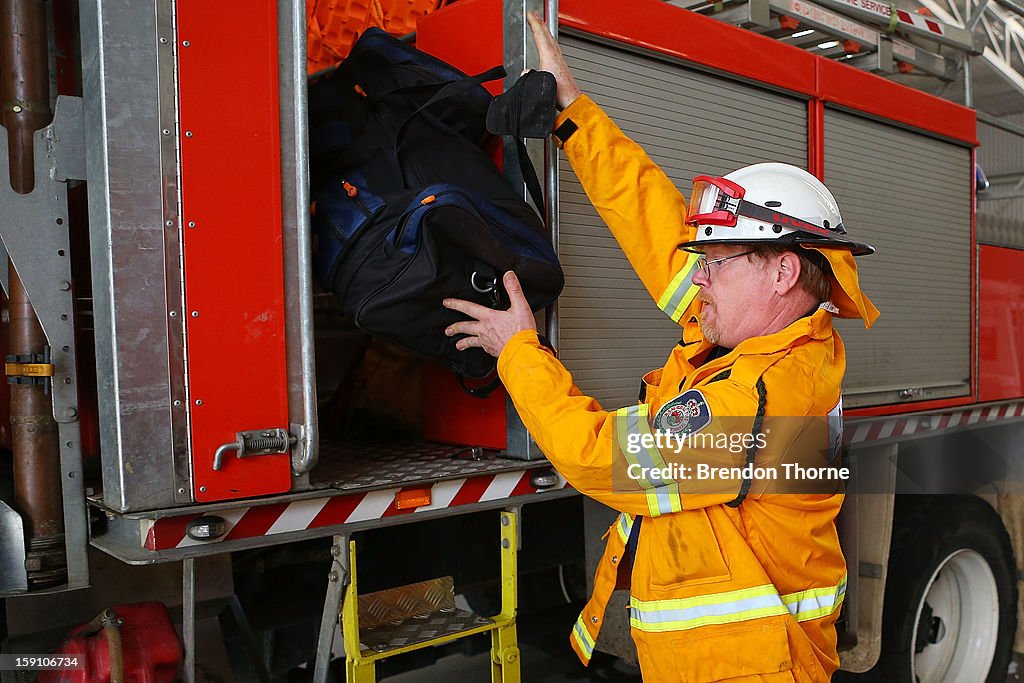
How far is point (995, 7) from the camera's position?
598 centimetres

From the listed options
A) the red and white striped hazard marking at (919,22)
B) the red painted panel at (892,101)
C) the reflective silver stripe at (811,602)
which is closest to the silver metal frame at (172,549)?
Result: the reflective silver stripe at (811,602)

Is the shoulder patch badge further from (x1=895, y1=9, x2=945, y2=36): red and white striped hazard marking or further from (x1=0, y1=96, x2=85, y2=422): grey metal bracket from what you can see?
(x1=895, y1=9, x2=945, y2=36): red and white striped hazard marking

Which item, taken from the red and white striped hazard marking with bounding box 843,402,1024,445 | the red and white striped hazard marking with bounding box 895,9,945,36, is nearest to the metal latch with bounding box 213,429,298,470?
the red and white striped hazard marking with bounding box 843,402,1024,445

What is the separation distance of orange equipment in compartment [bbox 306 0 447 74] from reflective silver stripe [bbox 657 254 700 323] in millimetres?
1165

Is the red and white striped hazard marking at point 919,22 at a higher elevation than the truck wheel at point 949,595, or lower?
higher

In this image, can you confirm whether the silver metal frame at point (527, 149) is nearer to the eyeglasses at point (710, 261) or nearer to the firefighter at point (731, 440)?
the firefighter at point (731, 440)

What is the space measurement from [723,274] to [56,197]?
144cm

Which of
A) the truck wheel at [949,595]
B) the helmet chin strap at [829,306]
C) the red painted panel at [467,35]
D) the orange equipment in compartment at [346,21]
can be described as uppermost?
the orange equipment in compartment at [346,21]

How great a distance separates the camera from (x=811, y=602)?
1.92 meters

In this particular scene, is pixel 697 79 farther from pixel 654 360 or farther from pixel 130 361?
pixel 130 361

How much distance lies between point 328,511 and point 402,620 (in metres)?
0.42

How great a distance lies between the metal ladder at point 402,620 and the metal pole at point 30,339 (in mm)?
558

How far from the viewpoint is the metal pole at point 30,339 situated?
172 cm

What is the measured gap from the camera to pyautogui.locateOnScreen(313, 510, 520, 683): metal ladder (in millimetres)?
1880
